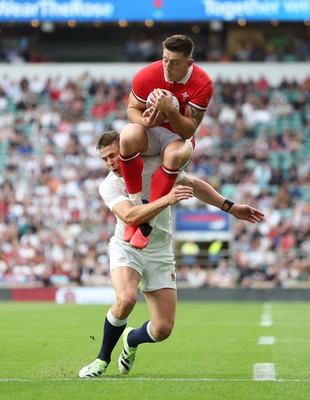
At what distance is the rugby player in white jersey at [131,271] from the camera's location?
916cm

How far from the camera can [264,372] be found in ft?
32.7

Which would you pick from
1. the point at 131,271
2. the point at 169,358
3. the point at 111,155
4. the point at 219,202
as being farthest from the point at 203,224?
the point at 131,271

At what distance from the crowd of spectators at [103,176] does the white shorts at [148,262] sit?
18.2 m

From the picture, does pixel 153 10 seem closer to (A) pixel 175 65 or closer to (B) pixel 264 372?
(B) pixel 264 372

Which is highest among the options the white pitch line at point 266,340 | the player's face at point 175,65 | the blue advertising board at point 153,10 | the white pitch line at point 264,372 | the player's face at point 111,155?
the blue advertising board at point 153,10

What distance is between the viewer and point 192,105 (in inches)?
366

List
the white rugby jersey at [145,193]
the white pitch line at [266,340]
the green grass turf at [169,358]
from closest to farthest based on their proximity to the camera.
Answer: the green grass turf at [169,358], the white rugby jersey at [145,193], the white pitch line at [266,340]

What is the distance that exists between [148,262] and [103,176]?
22.0m

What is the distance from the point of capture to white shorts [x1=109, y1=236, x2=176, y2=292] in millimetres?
9414

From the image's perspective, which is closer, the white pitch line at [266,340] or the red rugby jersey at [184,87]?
the red rugby jersey at [184,87]

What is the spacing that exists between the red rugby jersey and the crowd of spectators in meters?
18.8

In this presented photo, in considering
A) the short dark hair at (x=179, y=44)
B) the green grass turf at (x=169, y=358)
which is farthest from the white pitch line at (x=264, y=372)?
the short dark hair at (x=179, y=44)

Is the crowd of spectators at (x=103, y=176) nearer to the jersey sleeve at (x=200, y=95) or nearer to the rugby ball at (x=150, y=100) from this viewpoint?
the jersey sleeve at (x=200, y=95)

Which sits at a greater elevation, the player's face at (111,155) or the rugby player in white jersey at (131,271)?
the player's face at (111,155)
